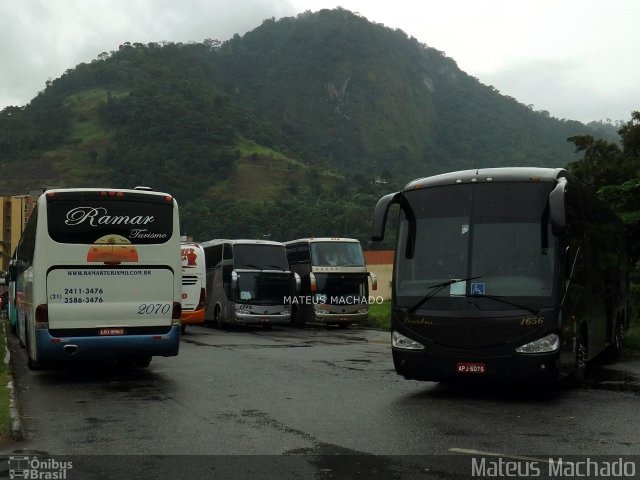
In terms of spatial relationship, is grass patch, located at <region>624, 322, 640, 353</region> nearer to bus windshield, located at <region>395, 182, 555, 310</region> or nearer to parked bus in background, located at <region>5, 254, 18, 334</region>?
bus windshield, located at <region>395, 182, 555, 310</region>

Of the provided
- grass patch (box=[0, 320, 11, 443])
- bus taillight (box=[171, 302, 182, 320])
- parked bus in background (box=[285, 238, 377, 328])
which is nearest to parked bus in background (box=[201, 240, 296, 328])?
parked bus in background (box=[285, 238, 377, 328])

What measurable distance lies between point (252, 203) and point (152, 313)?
332 feet

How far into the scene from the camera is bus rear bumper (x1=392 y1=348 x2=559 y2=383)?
9711 mm

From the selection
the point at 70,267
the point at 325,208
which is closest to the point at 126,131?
the point at 325,208

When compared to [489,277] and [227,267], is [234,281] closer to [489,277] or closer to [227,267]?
[227,267]

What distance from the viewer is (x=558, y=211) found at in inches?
382

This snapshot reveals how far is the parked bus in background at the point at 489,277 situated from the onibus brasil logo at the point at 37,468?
492 cm

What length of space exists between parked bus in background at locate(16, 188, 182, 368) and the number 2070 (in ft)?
0.05

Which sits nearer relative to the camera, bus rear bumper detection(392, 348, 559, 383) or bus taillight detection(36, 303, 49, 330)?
bus rear bumper detection(392, 348, 559, 383)

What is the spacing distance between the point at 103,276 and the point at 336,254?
18348mm

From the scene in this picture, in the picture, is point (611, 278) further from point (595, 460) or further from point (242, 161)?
point (242, 161)

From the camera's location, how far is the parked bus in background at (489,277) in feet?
32.2

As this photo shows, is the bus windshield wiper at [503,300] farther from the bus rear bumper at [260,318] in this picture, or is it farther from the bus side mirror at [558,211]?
the bus rear bumper at [260,318]

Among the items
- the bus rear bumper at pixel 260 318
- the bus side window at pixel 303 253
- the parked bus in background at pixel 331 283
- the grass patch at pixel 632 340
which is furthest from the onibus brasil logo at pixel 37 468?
the bus side window at pixel 303 253
